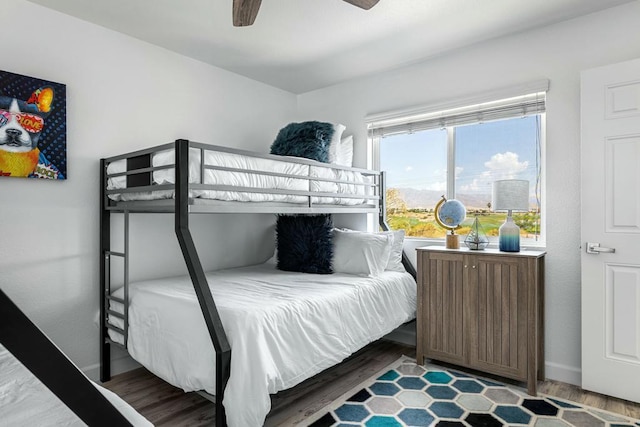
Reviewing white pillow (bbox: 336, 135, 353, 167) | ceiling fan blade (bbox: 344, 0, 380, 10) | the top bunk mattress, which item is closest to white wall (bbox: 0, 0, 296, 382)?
the top bunk mattress

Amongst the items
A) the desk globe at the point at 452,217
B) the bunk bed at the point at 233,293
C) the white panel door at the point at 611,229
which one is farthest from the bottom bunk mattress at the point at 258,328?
the white panel door at the point at 611,229

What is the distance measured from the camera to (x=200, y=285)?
6.18ft

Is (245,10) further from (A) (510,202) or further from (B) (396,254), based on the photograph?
(B) (396,254)

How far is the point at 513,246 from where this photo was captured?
2.58 m

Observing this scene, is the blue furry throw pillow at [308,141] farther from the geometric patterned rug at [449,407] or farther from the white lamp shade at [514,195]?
the geometric patterned rug at [449,407]

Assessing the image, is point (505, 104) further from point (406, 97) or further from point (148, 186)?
point (148, 186)

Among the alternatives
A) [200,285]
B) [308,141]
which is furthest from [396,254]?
[200,285]

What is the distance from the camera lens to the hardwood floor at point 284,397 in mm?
2121

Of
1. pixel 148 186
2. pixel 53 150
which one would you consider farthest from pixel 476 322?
pixel 53 150

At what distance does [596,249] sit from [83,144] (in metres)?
3.33

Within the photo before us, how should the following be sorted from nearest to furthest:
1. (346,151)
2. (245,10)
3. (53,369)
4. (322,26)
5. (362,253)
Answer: (53,369) → (245,10) → (322,26) → (362,253) → (346,151)

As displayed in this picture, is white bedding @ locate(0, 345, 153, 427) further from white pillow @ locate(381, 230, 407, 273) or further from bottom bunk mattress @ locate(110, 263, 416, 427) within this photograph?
white pillow @ locate(381, 230, 407, 273)

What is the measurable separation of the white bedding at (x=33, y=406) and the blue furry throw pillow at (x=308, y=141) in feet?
7.30

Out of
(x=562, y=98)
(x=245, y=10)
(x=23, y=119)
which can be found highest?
(x=245, y=10)
